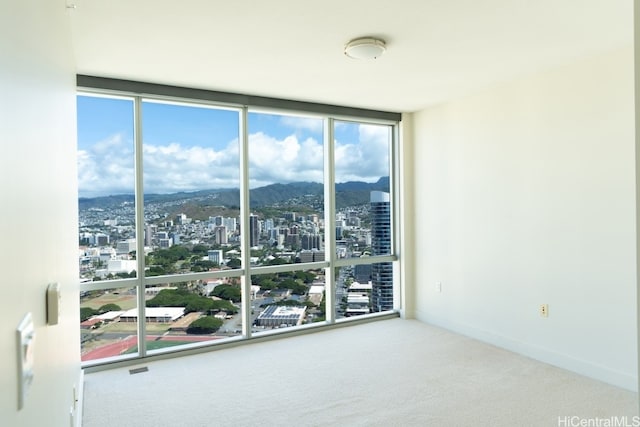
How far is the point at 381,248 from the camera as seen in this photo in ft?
17.4

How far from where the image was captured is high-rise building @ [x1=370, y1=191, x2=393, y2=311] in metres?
5.26

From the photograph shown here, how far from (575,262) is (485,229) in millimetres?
950

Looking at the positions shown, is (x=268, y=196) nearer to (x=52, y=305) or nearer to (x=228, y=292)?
(x=228, y=292)

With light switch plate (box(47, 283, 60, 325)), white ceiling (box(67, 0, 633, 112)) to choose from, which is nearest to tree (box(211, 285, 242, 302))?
white ceiling (box(67, 0, 633, 112))

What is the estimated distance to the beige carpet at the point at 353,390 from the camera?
2760 mm

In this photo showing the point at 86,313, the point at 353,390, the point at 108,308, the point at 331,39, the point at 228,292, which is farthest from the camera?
the point at 228,292

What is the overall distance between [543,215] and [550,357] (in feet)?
4.04

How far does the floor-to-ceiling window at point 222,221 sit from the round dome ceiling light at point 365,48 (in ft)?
5.26

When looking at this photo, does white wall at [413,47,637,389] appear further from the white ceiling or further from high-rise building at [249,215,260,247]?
high-rise building at [249,215,260,247]

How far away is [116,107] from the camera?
3785 millimetres

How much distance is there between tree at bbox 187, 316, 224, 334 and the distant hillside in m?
1.07

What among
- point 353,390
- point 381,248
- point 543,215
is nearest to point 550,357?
point 543,215

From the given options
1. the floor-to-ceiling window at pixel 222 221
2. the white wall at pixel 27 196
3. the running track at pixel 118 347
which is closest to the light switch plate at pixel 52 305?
the white wall at pixel 27 196

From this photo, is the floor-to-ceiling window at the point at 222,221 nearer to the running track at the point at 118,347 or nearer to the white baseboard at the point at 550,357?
the running track at the point at 118,347
